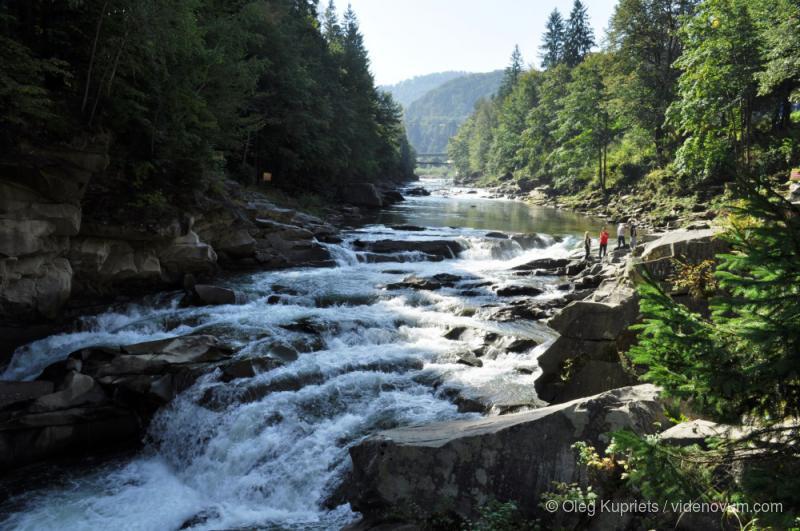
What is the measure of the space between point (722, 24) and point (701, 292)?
28.8 meters

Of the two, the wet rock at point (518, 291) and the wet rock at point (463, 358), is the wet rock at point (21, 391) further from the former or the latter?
the wet rock at point (518, 291)

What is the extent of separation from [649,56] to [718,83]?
1730cm

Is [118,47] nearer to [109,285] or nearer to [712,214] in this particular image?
[109,285]

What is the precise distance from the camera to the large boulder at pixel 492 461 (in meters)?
6.11

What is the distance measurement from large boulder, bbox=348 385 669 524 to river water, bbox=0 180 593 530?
5.65 feet

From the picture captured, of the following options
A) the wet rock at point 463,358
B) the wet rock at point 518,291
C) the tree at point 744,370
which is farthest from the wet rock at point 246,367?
the wet rock at point 518,291

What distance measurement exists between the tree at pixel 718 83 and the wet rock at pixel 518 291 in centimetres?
1498

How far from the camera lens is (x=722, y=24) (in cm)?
2936

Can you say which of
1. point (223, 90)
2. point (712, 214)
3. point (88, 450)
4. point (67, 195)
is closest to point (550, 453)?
point (88, 450)

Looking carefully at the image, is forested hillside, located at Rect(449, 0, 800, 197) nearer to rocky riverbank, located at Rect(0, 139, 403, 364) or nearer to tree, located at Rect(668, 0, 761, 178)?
tree, located at Rect(668, 0, 761, 178)

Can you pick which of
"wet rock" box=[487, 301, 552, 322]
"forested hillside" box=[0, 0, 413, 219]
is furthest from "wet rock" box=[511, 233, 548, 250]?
"forested hillside" box=[0, 0, 413, 219]

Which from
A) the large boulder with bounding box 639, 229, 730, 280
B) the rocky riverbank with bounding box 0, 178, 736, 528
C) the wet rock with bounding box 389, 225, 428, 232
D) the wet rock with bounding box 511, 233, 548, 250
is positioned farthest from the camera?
the wet rock with bounding box 389, 225, 428, 232

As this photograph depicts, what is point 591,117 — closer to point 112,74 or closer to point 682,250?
point 682,250

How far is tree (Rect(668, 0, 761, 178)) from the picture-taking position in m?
28.8
